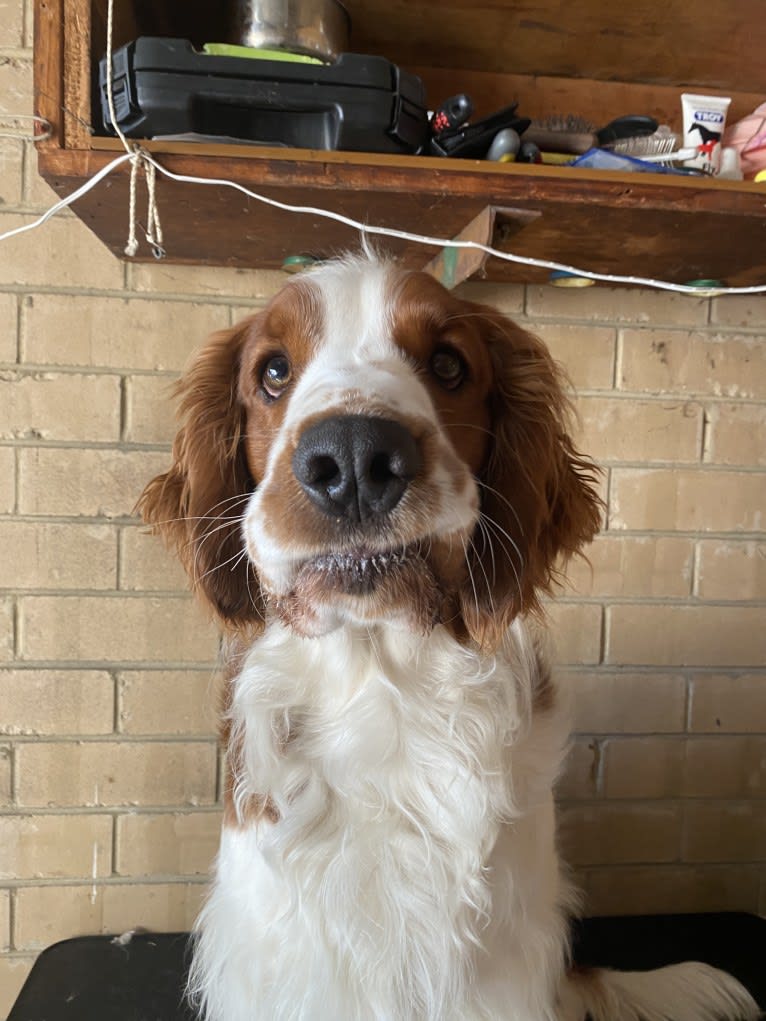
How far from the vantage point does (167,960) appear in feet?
5.89

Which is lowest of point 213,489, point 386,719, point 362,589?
point 386,719

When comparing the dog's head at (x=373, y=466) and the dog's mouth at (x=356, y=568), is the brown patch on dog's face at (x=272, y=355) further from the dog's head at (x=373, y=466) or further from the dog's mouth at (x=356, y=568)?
the dog's mouth at (x=356, y=568)

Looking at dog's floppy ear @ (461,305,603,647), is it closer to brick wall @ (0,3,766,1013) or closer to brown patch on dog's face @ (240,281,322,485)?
brown patch on dog's face @ (240,281,322,485)

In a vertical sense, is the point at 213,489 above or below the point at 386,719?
above

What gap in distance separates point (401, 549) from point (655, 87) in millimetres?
1551

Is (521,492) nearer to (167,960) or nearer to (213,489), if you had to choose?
(213,489)

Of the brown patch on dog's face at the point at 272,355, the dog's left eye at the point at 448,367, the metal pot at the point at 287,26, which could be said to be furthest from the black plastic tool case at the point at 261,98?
the dog's left eye at the point at 448,367

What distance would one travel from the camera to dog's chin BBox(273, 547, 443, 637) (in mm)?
964

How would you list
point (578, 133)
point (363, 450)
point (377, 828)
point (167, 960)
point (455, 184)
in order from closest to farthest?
point (363, 450)
point (377, 828)
point (455, 184)
point (578, 133)
point (167, 960)

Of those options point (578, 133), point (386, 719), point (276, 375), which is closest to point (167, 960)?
point (386, 719)

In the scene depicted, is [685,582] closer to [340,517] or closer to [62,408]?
[340,517]

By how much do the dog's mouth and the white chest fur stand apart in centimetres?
20

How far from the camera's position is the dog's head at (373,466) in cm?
94

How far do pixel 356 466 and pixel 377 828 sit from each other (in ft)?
2.10
